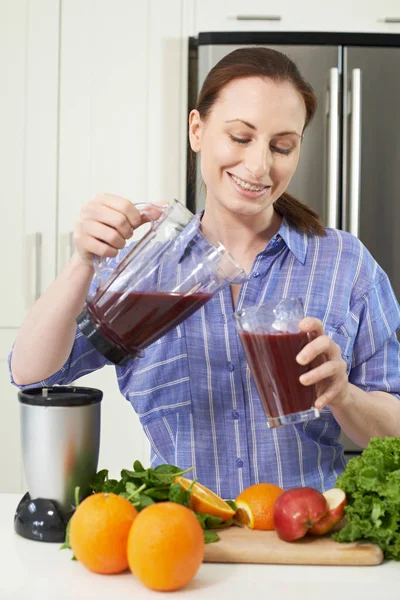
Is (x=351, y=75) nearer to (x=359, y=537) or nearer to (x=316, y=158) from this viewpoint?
(x=316, y=158)

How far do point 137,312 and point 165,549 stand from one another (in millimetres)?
352

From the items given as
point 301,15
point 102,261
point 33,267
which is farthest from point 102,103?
point 102,261

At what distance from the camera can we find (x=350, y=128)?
9.01 feet

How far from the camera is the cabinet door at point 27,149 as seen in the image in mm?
2910

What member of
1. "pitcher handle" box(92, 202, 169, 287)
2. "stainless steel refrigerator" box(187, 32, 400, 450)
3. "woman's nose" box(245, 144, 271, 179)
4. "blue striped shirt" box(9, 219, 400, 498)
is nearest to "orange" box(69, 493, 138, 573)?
"pitcher handle" box(92, 202, 169, 287)

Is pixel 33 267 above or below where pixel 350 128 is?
below

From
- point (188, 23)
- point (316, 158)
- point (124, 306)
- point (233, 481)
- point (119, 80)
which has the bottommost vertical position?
point (233, 481)

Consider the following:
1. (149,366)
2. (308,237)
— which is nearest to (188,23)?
(308,237)

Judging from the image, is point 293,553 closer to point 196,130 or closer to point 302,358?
point 302,358

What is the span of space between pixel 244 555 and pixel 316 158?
1.88 m

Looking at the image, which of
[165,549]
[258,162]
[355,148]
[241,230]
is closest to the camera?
[165,549]

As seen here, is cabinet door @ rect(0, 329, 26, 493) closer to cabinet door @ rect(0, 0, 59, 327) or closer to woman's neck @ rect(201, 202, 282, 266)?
cabinet door @ rect(0, 0, 59, 327)

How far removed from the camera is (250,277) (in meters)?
1.65

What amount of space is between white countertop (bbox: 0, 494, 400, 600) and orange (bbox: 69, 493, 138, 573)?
0.02 meters
